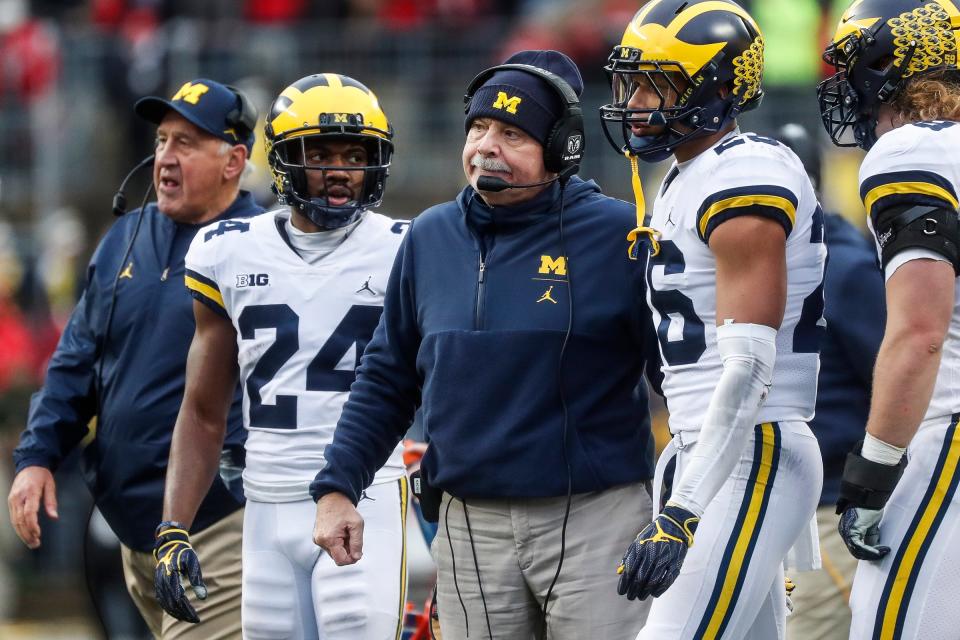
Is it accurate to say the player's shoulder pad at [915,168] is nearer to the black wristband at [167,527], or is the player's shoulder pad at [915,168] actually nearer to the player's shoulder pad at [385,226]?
the player's shoulder pad at [385,226]

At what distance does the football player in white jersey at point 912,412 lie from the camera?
4.09 m

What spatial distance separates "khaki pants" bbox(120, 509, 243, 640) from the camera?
5.89 m

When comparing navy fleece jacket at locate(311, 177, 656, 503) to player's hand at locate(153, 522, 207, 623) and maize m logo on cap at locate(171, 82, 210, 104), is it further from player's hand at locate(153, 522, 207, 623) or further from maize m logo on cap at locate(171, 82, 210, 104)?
maize m logo on cap at locate(171, 82, 210, 104)

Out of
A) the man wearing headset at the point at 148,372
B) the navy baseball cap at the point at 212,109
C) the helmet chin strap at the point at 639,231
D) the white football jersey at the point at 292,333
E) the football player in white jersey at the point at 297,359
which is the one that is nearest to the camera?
the helmet chin strap at the point at 639,231

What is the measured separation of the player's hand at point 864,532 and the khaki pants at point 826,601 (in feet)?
5.90

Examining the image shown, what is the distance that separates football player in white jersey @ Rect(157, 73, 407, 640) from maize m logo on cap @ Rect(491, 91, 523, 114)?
77cm

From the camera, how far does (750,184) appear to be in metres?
4.15

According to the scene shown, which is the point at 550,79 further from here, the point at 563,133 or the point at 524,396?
the point at 524,396

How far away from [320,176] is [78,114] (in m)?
9.21

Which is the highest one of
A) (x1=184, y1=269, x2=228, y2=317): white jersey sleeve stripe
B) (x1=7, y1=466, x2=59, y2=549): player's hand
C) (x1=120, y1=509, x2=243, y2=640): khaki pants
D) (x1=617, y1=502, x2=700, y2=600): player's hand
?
(x1=184, y1=269, x2=228, y2=317): white jersey sleeve stripe

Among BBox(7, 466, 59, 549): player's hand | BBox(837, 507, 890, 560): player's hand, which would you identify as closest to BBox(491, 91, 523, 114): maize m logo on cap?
BBox(837, 507, 890, 560): player's hand

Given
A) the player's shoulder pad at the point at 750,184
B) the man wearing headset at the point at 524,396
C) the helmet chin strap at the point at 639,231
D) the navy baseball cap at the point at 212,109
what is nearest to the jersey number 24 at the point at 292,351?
the man wearing headset at the point at 524,396

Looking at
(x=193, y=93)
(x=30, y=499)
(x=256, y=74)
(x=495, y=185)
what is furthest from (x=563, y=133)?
(x=256, y=74)

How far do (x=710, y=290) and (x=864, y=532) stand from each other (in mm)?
706
